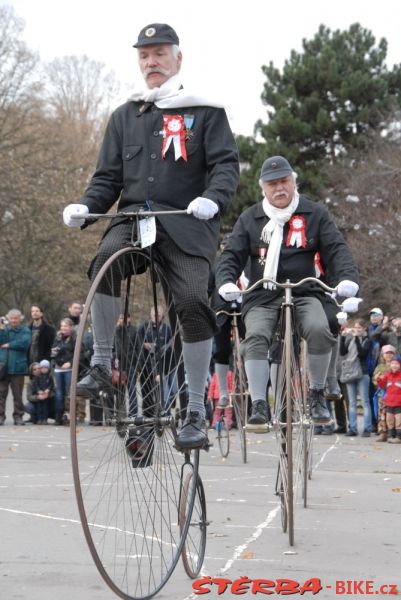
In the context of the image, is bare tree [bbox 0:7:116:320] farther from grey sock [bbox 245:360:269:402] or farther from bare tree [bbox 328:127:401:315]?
grey sock [bbox 245:360:269:402]

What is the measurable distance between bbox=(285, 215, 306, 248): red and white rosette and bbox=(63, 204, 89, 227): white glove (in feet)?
8.97

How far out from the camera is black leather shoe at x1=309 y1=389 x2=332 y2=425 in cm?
899

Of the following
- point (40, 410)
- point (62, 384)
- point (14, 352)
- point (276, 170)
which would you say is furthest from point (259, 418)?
point (40, 410)

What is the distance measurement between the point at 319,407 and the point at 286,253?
114 centimetres

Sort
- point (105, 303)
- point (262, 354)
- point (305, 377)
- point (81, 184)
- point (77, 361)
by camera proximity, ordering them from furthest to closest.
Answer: point (81, 184), point (305, 377), point (262, 354), point (105, 303), point (77, 361)

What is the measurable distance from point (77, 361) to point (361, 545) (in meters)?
3.31

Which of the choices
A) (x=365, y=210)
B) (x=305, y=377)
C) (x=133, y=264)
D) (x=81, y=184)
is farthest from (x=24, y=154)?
(x=133, y=264)

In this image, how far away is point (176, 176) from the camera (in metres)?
6.61

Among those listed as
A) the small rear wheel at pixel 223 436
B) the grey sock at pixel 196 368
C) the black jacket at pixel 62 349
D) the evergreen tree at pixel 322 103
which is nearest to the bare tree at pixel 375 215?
the evergreen tree at pixel 322 103

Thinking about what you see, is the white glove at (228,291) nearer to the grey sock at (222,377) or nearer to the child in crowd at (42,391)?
the grey sock at (222,377)

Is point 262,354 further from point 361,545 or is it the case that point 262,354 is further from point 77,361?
point 77,361

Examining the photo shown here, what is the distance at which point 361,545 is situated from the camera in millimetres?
7844

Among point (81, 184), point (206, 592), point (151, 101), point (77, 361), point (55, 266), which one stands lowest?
point (206, 592)

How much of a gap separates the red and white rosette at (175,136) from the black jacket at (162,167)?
0.03 metres
